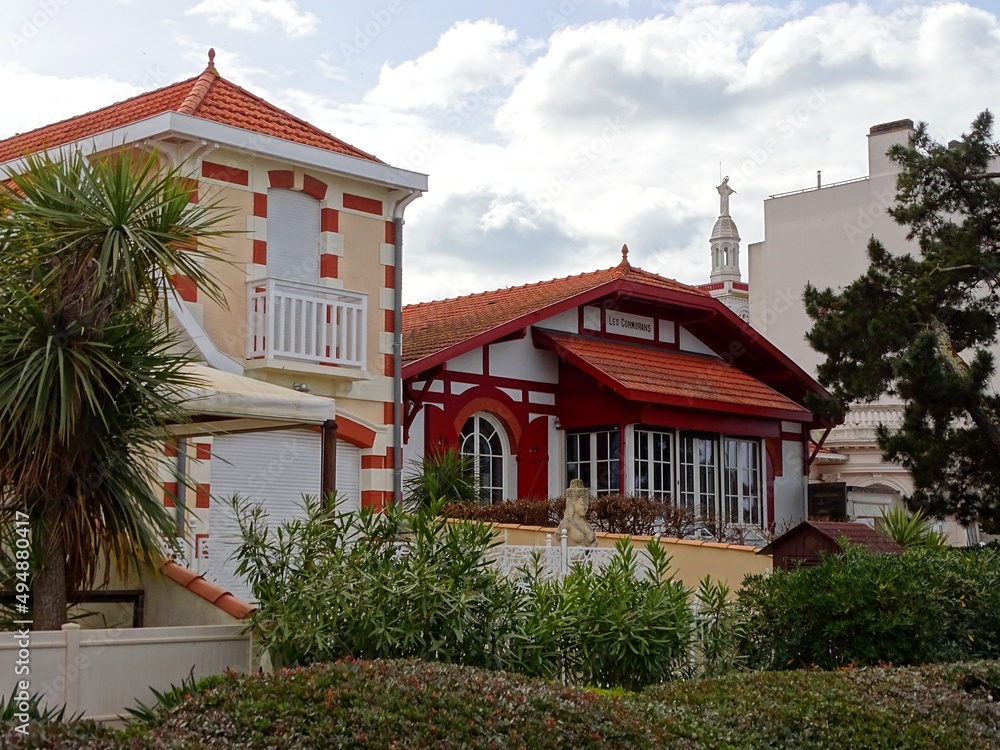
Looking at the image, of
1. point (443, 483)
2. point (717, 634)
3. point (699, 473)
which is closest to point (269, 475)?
point (443, 483)

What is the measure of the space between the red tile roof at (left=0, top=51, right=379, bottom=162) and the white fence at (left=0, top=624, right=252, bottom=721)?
8.23m

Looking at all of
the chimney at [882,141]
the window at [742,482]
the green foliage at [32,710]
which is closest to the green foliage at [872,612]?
the green foliage at [32,710]

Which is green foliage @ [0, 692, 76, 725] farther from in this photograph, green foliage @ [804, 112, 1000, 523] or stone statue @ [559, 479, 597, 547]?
green foliage @ [804, 112, 1000, 523]

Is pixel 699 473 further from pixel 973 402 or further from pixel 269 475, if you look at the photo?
pixel 269 475

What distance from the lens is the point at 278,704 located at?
6504mm

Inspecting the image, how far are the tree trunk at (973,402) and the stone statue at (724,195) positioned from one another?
104ft

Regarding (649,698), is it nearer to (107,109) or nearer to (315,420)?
(315,420)

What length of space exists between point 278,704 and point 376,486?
1037cm

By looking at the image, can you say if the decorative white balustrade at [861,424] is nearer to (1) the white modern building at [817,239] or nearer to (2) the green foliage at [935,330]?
(1) the white modern building at [817,239]

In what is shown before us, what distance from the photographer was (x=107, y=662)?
8180mm

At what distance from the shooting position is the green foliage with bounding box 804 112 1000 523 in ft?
59.9

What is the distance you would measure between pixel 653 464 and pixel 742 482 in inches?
108

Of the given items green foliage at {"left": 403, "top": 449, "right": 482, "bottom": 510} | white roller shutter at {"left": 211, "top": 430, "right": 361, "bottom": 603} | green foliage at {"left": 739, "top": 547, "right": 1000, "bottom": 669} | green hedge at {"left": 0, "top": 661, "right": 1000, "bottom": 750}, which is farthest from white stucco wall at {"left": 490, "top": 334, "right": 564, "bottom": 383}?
green hedge at {"left": 0, "top": 661, "right": 1000, "bottom": 750}

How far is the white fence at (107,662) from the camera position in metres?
7.79
